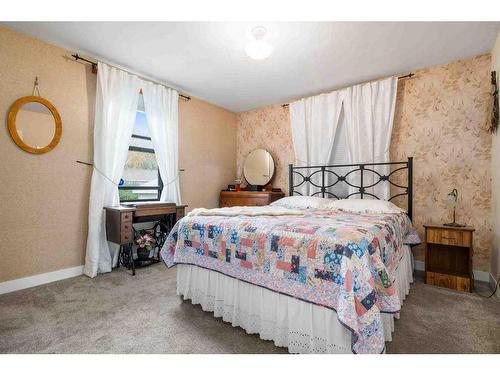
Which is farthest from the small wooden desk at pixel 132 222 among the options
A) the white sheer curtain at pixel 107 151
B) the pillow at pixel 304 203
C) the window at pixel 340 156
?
the window at pixel 340 156

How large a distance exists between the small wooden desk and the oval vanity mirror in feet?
5.13

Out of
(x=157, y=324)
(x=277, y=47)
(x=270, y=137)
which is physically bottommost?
(x=157, y=324)

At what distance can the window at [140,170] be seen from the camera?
3525 mm

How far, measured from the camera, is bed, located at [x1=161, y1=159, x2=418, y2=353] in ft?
4.22

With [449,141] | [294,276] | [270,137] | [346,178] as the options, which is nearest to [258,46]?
[294,276]

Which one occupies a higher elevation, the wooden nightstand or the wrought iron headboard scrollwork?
the wrought iron headboard scrollwork

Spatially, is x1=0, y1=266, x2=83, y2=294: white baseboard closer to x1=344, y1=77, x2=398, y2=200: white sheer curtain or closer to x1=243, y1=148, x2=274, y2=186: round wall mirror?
x1=243, y1=148, x2=274, y2=186: round wall mirror

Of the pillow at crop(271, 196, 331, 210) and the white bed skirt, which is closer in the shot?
the white bed skirt

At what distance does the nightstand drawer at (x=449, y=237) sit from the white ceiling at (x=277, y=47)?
6.27ft

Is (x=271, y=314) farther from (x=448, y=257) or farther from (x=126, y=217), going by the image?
(x=448, y=257)

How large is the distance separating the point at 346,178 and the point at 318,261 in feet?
8.10

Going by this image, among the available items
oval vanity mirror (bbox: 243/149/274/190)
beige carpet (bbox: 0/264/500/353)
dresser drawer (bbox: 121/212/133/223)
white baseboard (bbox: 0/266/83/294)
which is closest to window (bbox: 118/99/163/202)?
dresser drawer (bbox: 121/212/133/223)

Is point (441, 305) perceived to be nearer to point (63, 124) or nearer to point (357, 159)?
point (357, 159)

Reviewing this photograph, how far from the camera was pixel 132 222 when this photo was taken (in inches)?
115
